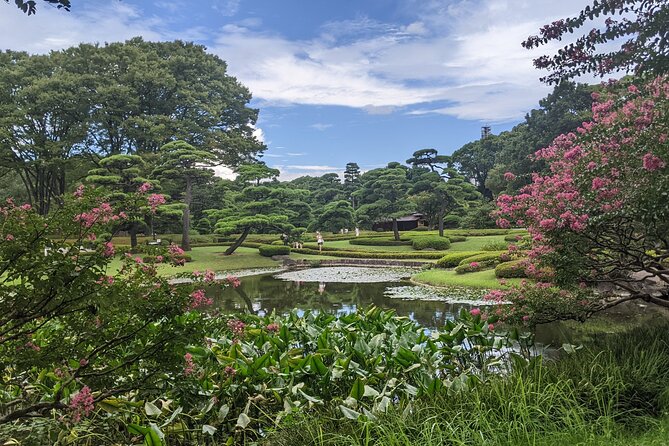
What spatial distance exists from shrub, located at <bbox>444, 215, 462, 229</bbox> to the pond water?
700 inches

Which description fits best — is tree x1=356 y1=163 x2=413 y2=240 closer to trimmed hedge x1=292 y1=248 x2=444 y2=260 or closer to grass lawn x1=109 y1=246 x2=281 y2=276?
trimmed hedge x1=292 y1=248 x2=444 y2=260

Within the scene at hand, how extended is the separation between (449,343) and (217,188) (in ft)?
85.7

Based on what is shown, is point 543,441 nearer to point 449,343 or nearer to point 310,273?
point 449,343

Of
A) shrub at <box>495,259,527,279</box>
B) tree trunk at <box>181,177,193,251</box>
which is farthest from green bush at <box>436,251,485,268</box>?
tree trunk at <box>181,177,193,251</box>

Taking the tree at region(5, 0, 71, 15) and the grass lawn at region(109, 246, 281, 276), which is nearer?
the tree at region(5, 0, 71, 15)

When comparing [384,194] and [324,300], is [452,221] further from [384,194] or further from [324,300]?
[324,300]

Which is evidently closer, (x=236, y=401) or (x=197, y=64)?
(x=236, y=401)

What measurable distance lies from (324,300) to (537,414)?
9503 millimetres

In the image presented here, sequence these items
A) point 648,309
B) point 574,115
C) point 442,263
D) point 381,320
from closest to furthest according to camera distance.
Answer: point 381,320
point 648,309
point 442,263
point 574,115

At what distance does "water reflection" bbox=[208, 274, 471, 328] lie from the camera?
33.0 ft

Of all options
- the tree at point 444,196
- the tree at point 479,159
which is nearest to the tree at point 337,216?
the tree at point 444,196

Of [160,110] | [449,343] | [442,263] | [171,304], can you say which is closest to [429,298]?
[442,263]

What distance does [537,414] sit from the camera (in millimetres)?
3012

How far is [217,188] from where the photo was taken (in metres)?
28.6
